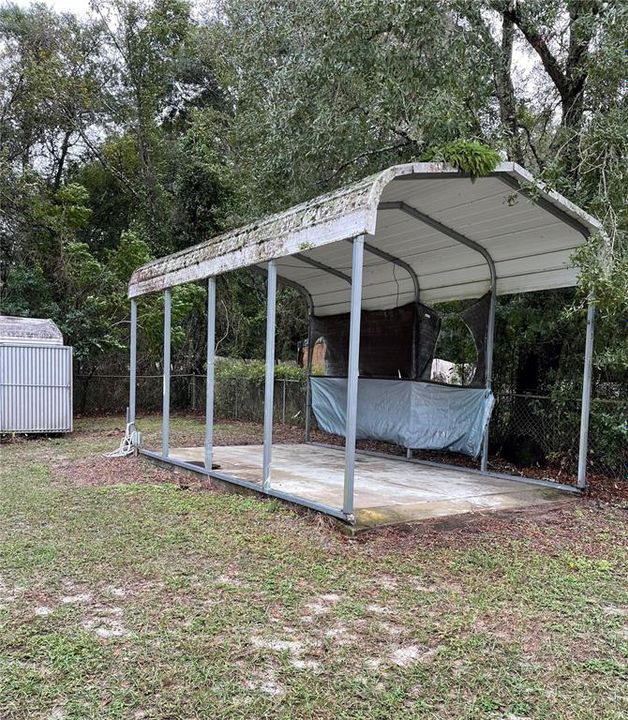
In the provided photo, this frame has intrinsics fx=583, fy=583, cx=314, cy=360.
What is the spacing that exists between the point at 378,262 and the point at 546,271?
2.22 meters

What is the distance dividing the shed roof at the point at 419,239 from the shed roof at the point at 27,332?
359cm

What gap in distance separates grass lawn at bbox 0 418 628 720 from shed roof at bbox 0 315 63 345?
5797 millimetres

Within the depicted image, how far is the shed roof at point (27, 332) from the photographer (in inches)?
392

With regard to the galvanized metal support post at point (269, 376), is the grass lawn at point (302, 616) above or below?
below

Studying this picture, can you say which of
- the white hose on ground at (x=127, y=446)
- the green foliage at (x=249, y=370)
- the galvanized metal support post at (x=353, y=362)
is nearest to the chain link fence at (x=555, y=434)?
the galvanized metal support post at (x=353, y=362)

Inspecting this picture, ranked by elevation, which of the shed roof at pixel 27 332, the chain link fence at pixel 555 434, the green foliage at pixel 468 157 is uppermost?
the green foliage at pixel 468 157

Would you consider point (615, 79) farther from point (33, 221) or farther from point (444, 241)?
point (33, 221)

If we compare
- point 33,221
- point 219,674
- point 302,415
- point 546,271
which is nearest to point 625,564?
point 219,674

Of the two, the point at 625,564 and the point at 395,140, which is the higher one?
the point at 395,140

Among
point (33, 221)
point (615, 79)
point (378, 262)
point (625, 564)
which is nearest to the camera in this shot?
point (625, 564)

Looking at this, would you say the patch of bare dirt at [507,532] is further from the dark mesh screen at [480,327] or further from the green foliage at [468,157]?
the green foliage at [468,157]

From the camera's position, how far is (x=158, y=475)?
21.7 ft

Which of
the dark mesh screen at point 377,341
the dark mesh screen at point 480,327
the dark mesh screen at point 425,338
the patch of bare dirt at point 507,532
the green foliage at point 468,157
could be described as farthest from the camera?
the dark mesh screen at point 377,341

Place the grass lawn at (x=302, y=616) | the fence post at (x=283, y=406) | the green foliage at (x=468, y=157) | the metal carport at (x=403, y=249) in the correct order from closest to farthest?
the grass lawn at (x=302, y=616) → the metal carport at (x=403, y=249) → the green foliage at (x=468, y=157) → the fence post at (x=283, y=406)
